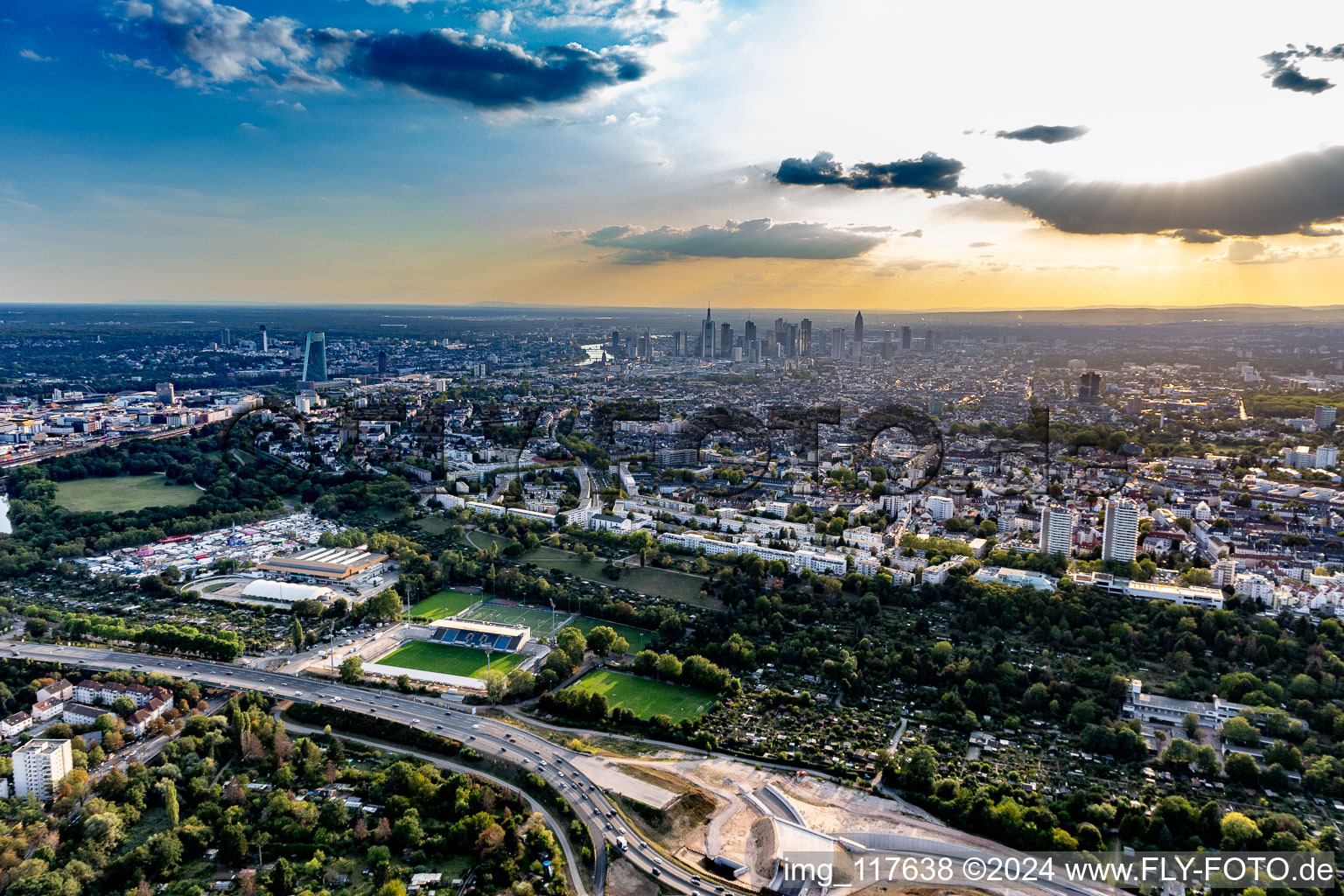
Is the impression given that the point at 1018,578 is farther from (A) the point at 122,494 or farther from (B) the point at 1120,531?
(A) the point at 122,494

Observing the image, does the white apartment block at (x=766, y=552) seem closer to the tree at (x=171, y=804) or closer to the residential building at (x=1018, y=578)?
the residential building at (x=1018, y=578)

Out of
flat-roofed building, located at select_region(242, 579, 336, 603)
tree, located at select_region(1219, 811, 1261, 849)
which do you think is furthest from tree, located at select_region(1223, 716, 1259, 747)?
flat-roofed building, located at select_region(242, 579, 336, 603)

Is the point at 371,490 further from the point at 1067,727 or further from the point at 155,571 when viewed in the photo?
the point at 1067,727

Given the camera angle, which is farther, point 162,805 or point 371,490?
point 371,490

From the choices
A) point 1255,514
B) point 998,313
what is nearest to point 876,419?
point 1255,514

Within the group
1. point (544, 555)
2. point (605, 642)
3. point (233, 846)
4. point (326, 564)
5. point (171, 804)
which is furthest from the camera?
point (544, 555)

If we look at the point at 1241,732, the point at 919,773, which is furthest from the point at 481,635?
the point at 1241,732
